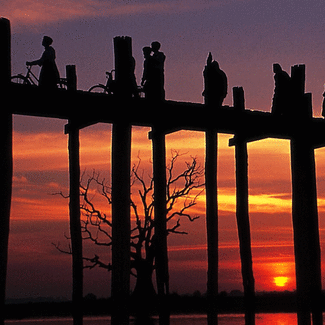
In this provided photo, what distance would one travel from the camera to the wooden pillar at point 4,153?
1030 centimetres

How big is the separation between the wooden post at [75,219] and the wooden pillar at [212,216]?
6.67ft

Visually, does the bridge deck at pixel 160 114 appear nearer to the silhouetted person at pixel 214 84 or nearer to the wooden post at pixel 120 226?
the silhouetted person at pixel 214 84

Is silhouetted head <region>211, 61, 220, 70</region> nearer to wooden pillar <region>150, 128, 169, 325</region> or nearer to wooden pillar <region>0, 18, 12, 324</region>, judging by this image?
wooden pillar <region>150, 128, 169, 325</region>

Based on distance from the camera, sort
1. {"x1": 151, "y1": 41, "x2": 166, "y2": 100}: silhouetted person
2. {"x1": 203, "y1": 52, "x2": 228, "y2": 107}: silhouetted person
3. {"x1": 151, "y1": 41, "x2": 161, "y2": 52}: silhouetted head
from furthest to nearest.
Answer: {"x1": 151, "y1": 41, "x2": 161, "y2": 52}: silhouetted head, {"x1": 203, "y1": 52, "x2": 228, "y2": 107}: silhouetted person, {"x1": 151, "y1": 41, "x2": 166, "y2": 100}: silhouetted person

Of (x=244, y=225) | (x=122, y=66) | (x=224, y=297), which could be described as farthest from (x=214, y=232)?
(x=224, y=297)

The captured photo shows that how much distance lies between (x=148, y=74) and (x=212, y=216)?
2433mm

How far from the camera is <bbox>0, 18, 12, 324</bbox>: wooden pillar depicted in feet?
33.8

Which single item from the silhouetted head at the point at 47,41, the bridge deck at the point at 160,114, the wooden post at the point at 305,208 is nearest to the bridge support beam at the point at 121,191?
the bridge deck at the point at 160,114

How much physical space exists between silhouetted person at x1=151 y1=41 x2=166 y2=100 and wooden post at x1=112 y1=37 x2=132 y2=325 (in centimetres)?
78

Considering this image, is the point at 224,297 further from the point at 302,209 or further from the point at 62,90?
the point at 62,90

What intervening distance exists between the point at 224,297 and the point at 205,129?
3233 centimetres

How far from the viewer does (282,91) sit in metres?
13.5

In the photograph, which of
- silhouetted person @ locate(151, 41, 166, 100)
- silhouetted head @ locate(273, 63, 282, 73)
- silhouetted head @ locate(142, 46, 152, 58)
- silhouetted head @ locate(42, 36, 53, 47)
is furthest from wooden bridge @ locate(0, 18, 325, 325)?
silhouetted head @ locate(142, 46, 152, 58)

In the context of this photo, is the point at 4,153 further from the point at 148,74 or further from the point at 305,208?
the point at 305,208
